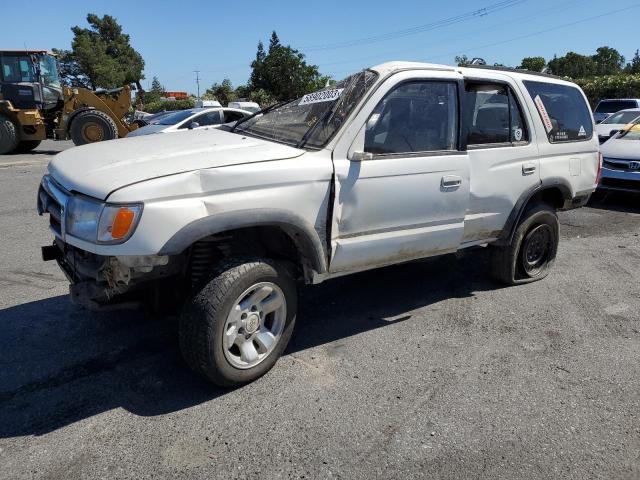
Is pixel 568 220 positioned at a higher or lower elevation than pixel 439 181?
lower

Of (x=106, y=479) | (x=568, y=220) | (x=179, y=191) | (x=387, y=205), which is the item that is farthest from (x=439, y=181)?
(x=568, y=220)

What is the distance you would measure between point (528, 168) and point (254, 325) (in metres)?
2.87

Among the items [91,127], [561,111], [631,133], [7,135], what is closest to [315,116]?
[561,111]

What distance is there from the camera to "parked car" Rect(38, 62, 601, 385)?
284 centimetres

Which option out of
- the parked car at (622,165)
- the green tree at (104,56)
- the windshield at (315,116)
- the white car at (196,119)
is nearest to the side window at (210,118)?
the white car at (196,119)

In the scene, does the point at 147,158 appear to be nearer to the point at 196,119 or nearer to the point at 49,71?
the point at 196,119

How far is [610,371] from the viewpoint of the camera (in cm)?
360

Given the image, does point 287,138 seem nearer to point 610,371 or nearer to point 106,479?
point 106,479

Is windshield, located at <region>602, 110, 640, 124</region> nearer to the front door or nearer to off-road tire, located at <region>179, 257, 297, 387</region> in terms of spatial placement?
the front door

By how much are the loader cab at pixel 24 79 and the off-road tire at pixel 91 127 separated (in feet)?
5.45

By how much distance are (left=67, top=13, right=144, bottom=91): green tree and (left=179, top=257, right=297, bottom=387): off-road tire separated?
217ft

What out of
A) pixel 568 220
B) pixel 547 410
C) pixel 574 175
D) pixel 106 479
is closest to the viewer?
pixel 106 479

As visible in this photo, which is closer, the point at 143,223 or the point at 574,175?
the point at 143,223

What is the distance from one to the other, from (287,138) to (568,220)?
6.22 meters
